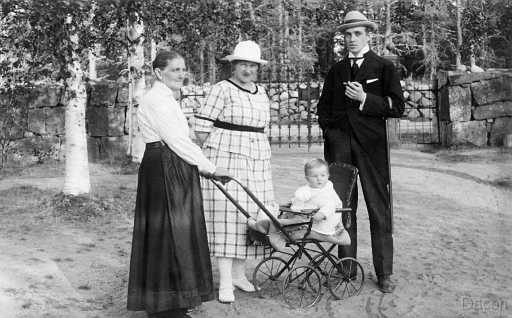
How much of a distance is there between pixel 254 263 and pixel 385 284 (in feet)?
4.44

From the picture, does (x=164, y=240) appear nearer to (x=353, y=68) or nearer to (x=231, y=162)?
(x=231, y=162)

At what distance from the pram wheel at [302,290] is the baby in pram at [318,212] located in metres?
0.28

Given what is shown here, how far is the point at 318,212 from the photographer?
4910 mm

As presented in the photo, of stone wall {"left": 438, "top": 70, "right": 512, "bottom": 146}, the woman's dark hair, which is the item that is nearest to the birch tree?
the woman's dark hair

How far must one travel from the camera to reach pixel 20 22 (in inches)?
288

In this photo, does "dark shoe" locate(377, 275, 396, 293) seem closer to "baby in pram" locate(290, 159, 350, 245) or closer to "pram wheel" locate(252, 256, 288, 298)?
"baby in pram" locate(290, 159, 350, 245)

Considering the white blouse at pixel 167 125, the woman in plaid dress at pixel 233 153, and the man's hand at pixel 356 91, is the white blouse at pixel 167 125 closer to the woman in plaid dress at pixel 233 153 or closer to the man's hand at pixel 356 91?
the woman in plaid dress at pixel 233 153

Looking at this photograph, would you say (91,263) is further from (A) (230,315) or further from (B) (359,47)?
(B) (359,47)

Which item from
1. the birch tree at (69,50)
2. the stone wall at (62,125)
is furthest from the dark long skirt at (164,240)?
the stone wall at (62,125)

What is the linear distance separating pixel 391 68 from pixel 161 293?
2504 millimetres

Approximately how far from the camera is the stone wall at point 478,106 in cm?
1396

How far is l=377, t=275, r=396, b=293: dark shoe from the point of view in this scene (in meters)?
5.43

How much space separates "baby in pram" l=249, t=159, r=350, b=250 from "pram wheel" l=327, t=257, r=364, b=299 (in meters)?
0.33

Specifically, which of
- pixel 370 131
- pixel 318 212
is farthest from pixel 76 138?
pixel 318 212
